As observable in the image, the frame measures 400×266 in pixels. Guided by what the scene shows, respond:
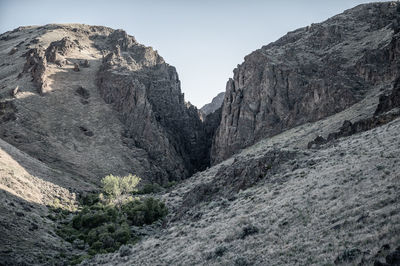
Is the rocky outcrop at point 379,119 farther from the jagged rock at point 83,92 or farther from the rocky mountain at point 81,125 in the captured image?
the jagged rock at point 83,92

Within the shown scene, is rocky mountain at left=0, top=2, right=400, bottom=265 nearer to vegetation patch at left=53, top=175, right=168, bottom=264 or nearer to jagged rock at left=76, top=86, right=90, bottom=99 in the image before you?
jagged rock at left=76, top=86, right=90, bottom=99

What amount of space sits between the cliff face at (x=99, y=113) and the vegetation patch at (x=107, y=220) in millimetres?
18389

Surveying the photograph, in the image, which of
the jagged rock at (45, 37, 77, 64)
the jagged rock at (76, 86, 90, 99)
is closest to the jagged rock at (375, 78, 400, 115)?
the jagged rock at (76, 86, 90, 99)

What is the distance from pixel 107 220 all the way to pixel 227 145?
50.7 metres

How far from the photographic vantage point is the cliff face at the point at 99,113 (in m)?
81.1

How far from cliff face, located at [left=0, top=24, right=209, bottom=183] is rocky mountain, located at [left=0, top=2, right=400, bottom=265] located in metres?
0.47

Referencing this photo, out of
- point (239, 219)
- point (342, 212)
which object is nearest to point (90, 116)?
point (239, 219)

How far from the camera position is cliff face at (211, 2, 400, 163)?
244 feet

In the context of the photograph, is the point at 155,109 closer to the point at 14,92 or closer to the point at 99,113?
the point at 99,113

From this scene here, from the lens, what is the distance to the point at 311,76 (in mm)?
89688

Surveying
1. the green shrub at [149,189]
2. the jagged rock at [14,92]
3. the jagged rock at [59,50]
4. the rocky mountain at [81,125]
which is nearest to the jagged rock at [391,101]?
the rocky mountain at [81,125]

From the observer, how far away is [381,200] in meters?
16.7

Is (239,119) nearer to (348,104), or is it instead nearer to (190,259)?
(348,104)

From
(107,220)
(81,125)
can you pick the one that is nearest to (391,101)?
(107,220)
